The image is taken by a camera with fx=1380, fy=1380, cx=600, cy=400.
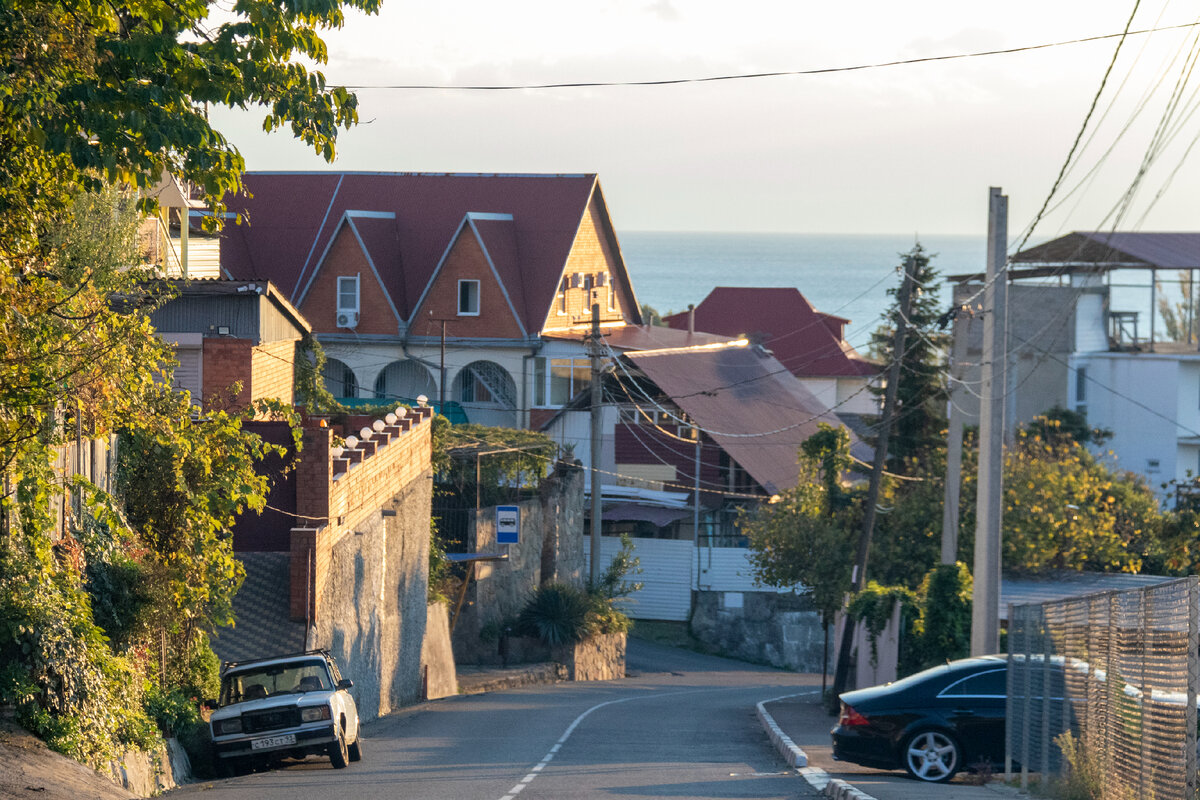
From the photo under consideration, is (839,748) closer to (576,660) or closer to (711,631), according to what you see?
(576,660)

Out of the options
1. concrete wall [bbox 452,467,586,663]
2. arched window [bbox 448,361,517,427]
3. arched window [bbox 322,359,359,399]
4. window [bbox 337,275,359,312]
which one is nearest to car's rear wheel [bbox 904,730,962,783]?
concrete wall [bbox 452,467,586,663]

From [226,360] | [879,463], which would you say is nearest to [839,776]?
[226,360]

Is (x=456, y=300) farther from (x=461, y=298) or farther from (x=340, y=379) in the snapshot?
(x=340, y=379)

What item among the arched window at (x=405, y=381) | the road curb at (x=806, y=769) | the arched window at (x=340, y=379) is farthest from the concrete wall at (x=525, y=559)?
the arched window at (x=340, y=379)

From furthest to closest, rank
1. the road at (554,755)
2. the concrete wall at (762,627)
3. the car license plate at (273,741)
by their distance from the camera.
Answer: the concrete wall at (762,627)
the car license plate at (273,741)
the road at (554,755)

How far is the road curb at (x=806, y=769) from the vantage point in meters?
12.2

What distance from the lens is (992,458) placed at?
20000 mm

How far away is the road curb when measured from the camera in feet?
40.1

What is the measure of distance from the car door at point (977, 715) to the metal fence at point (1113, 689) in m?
0.45

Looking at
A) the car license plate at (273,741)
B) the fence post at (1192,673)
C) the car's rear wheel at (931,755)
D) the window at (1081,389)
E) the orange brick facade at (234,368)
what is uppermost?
the window at (1081,389)

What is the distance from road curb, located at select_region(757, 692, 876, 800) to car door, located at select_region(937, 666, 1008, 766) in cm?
149

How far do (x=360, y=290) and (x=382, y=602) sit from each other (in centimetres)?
2996


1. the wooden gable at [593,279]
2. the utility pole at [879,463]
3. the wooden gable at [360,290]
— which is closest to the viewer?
the utility pole at [879,463]

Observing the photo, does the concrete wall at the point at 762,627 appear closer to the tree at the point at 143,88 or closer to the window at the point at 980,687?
the window at the point at 980,687
